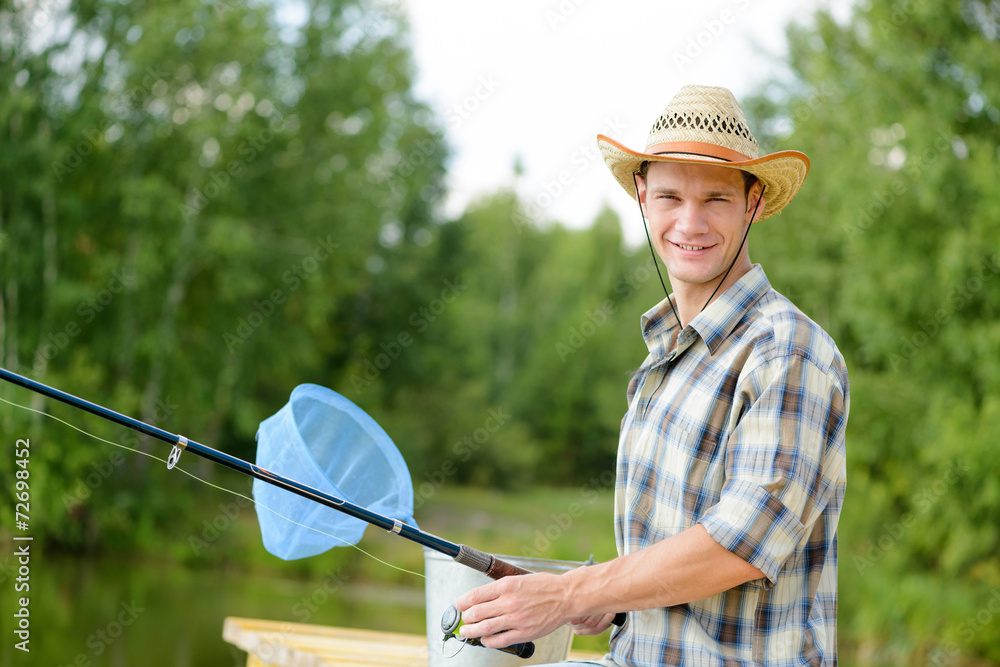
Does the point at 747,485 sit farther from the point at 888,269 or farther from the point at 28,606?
the point at 28,606

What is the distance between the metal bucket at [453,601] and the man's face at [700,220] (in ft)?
2.05

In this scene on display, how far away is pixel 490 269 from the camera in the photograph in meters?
27.3

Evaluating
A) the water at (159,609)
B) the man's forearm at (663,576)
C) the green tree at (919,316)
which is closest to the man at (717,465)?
the man's forearm at (663,576)

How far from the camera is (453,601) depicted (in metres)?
1.96

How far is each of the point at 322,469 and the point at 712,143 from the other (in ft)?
3.40

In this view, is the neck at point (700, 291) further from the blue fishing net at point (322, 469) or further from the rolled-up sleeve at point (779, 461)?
the blue fishing net at point (322, 469)

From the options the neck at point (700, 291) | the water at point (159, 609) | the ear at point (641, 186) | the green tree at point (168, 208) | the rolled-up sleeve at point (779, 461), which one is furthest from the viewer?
the green tree at point (168, 208)

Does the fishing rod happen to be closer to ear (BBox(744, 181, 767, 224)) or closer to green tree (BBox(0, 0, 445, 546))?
ear (BBox(744, 181, 767, 224))

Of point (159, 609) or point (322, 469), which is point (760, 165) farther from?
point (159, 609)

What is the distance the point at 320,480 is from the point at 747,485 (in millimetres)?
846

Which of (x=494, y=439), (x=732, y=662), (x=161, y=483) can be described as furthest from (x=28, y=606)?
(x=494, y=439)

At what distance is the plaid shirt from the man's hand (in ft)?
0.60

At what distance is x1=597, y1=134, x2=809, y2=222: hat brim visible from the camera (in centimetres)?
182

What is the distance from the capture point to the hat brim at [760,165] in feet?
5.98
